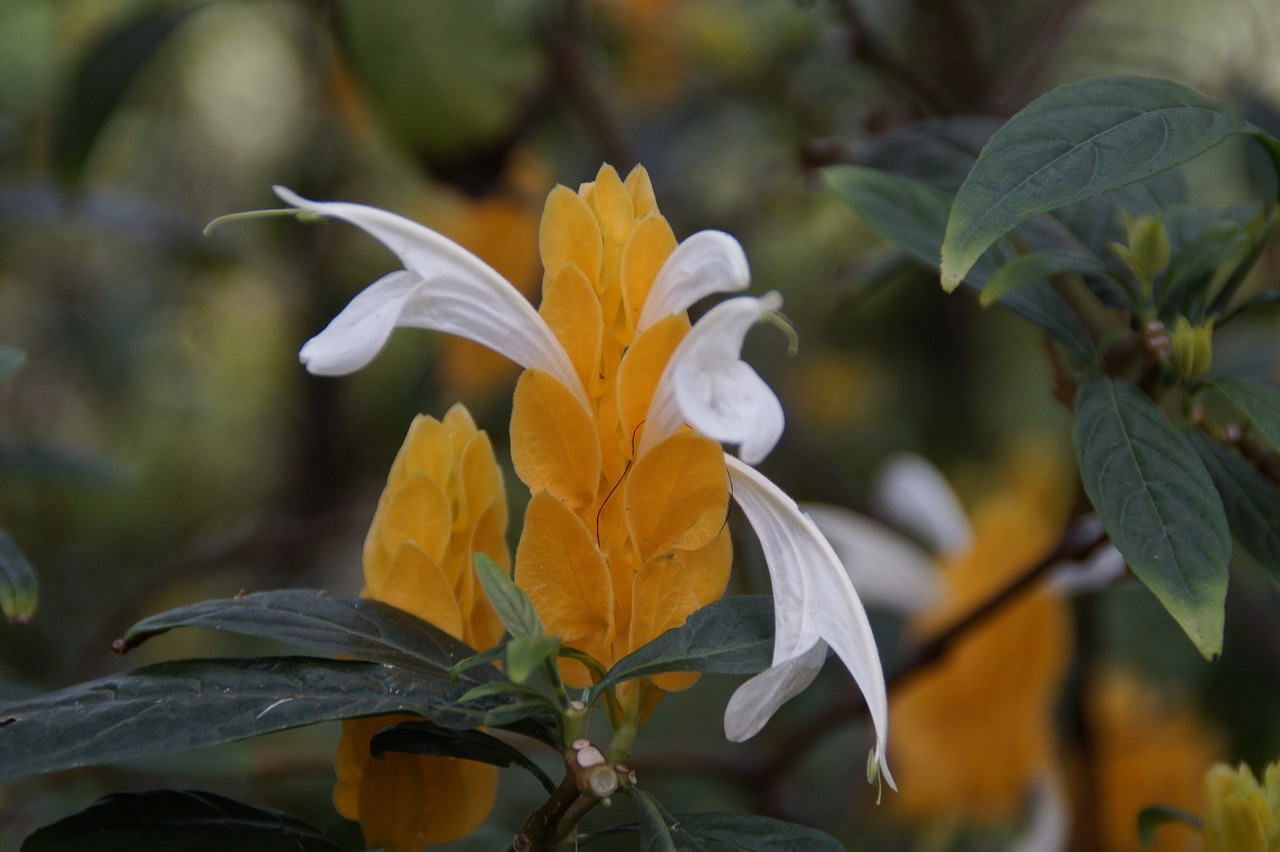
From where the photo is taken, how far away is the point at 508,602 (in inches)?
16.9

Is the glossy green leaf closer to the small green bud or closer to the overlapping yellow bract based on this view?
the small green bud

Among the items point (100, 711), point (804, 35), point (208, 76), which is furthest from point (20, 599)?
point (208, 76)

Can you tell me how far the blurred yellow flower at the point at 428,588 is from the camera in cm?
50

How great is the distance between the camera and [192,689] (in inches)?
17.1

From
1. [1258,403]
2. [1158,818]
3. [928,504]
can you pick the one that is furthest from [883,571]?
[1258,403]

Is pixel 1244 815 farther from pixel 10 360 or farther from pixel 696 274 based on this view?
pixel 10 360

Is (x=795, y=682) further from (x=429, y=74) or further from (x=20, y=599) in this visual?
(x=429, y=74)

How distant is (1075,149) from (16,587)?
0.50 m

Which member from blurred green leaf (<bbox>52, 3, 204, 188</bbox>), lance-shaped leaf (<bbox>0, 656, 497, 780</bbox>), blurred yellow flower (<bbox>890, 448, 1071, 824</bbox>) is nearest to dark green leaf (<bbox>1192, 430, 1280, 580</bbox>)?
lance-shaped leaf (<bbox>0, 656, 497, 780</bbox>)

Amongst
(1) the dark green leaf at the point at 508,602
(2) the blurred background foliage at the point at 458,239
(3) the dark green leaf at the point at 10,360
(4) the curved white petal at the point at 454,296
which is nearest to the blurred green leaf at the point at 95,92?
(2) the blurred background foliage at the point at 458,239

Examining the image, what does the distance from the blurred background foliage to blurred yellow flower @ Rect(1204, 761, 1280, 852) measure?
1.36ft

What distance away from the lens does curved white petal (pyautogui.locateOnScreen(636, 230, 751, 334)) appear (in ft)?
1.39

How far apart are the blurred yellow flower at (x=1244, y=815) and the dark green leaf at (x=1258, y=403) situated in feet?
0.56

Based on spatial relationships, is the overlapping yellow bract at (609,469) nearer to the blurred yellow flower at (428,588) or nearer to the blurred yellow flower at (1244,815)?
the blurred yellow flower at (428,588)
